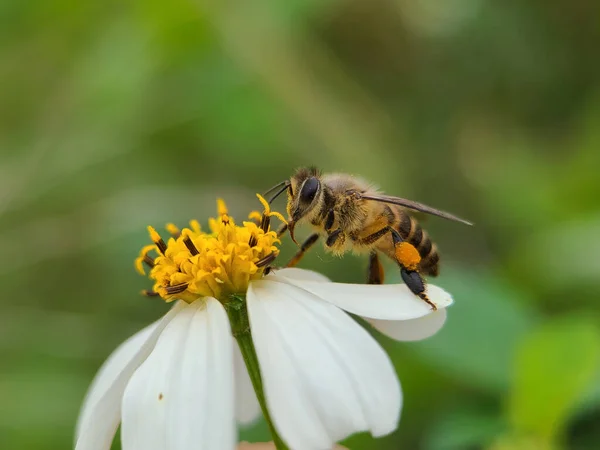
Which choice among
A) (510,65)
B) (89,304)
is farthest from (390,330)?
(510,65)

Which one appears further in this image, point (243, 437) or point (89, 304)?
point (89, 304)

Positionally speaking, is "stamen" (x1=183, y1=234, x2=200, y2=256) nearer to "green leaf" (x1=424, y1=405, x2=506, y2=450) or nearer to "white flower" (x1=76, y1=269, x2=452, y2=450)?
"white flower" (x1=76, y1=269, x2=452, y2=450)

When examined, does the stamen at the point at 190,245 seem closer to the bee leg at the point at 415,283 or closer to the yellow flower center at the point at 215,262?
the yellow flower center at the point at 215,262

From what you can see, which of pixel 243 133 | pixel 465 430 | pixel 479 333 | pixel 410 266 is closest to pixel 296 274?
pixel 410 266

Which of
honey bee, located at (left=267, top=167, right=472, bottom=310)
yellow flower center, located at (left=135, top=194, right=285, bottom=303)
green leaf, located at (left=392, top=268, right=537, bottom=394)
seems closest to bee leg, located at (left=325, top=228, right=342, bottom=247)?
honey bee, located at (left=267, top=167, right=472, bottom=310)

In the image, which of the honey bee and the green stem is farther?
the honey bee

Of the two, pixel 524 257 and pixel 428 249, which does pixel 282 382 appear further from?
pixel 524 257

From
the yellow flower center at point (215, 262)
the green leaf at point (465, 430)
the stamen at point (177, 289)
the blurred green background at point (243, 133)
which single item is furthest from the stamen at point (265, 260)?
the blurred green background at point (243, 133)
